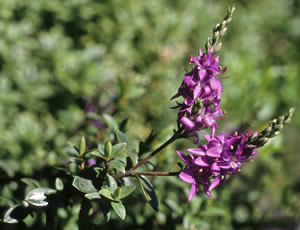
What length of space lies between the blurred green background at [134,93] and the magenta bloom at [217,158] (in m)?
0.66

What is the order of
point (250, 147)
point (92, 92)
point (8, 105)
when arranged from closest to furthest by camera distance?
point (250, 147)
point (8, 105)
point (92, 92)

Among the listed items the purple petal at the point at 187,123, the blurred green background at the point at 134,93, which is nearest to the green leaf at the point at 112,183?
the purple petal at the point at 187,123

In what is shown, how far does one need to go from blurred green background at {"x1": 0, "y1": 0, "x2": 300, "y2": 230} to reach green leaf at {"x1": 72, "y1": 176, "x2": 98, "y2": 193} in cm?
60

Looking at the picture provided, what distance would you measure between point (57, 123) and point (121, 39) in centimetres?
123

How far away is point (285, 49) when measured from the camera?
221 inches

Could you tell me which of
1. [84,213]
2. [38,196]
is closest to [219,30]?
[84,213]

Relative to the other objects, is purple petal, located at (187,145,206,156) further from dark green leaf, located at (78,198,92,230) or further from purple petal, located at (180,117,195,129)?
dark green leaf, located at (78,198,92,230)

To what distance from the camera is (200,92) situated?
4.46 feet

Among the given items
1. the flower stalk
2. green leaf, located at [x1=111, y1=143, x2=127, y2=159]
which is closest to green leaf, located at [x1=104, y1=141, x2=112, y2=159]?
green leaf, located at [x1=111, y1=143, x2=127, y2=159]

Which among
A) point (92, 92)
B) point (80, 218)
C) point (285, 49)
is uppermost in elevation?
point (285, 49)

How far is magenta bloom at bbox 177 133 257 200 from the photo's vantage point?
1335 mm

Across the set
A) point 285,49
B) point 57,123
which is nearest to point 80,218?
point 57,123

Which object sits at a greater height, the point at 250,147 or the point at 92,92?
the point at 92,92

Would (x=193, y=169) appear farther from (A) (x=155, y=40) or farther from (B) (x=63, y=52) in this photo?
(A) (x=155, y=40)
